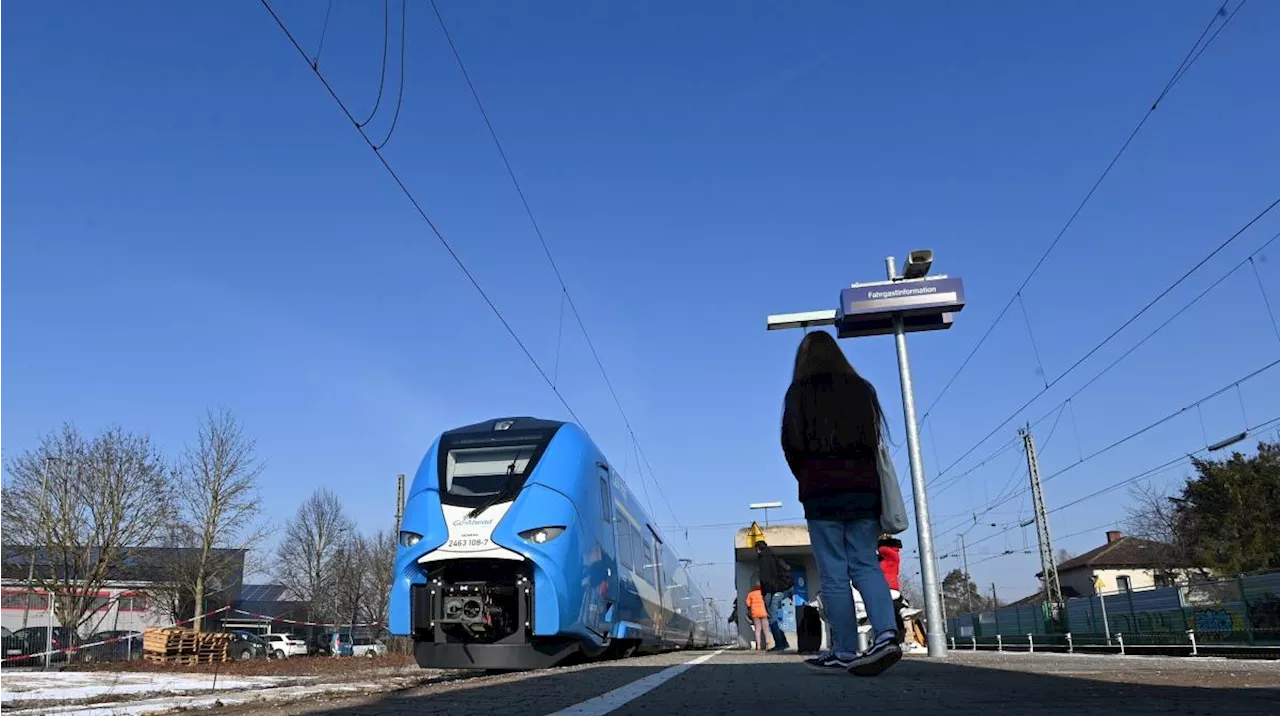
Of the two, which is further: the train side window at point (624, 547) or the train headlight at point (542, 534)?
the train side window at point (624, 547)

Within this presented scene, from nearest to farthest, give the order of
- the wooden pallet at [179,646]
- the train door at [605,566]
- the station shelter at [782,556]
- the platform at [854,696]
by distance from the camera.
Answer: the platform at [854,696] < the train door at [605,566] < the wooden pallet at [179,646] < the station shelter at [782,556]

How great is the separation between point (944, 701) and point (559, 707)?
1526 mm

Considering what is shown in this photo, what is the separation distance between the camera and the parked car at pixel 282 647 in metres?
42.4

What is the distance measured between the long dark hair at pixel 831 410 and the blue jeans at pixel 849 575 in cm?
46

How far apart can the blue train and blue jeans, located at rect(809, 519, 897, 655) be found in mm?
4520

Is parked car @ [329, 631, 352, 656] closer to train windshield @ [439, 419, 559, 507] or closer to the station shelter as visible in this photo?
the station shelter

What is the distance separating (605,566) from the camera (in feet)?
35.8

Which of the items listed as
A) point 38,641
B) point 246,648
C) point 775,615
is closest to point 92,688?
point 775,615

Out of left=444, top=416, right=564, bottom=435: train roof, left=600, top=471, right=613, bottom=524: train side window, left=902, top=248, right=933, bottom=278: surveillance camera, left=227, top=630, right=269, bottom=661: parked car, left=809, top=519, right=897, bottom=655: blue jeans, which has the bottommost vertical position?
left=227, top=630, right=269, bottom=661: parked car

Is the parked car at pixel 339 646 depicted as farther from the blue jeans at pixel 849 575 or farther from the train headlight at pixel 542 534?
the blue jeans at pixel 849 575

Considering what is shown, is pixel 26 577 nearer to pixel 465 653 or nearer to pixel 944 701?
pixel 465 653

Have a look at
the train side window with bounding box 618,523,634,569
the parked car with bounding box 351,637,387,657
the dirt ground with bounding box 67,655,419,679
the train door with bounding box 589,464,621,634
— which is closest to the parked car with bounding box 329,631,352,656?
the parked car with bounding box 351,637,387,657

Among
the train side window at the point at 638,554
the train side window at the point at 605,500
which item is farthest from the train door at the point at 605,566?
the train side window at the point at 638,554

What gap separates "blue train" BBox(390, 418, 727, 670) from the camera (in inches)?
353
